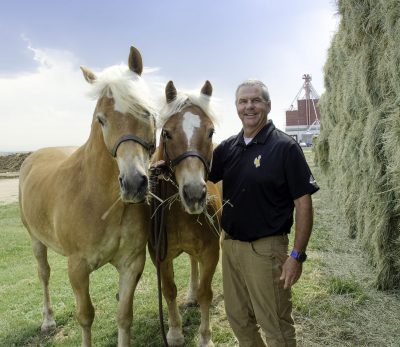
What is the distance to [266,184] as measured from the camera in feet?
7.80

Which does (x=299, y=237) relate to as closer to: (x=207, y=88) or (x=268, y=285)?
(x=268, y=285)

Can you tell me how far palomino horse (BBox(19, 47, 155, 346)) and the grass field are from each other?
2.45 feet

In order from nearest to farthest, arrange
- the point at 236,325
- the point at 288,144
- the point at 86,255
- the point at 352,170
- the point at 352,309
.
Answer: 1. the point at 288,144
2. the point at 236,325
3. the point at 86,255
4. the point at 352,309
5. the point at 352,170

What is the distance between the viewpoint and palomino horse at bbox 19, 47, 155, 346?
2379mm

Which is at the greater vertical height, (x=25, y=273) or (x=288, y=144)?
(x=288, y=144)

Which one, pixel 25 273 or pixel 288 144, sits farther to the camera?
pixel 25 273

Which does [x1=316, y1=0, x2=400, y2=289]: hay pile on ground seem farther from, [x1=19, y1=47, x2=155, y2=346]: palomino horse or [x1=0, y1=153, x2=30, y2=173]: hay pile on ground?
[x1=0, y1=153, x2=30, y2=173]: hay pile on ground

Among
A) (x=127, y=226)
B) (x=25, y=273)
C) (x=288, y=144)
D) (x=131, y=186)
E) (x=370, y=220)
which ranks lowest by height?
(x=25, y=273)

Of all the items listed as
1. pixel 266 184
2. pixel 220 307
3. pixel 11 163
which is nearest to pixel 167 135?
pixel 266 184

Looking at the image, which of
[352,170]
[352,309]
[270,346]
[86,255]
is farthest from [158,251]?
[352,170]

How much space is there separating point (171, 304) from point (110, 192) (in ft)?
4.35

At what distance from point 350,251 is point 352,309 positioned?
1.88 metres

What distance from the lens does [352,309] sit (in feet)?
12.1

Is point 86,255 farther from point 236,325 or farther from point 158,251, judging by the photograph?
point 236,325
